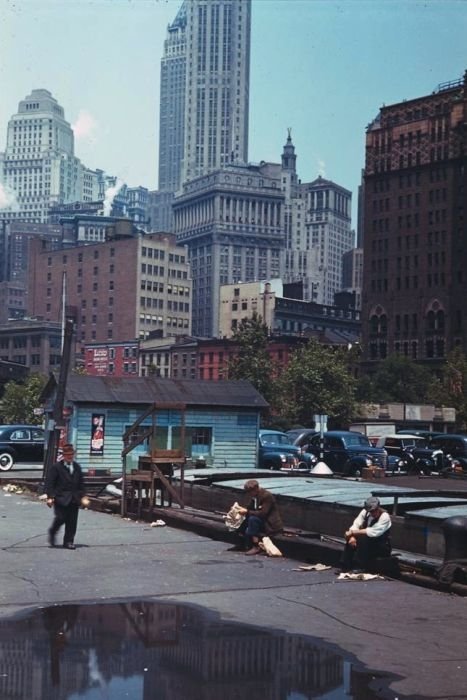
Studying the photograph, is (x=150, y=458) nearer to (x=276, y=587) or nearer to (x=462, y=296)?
(x=276, y=587)

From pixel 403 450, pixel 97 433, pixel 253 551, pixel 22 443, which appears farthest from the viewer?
pixel 403 450

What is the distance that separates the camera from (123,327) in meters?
191

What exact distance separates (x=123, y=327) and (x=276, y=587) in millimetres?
176362

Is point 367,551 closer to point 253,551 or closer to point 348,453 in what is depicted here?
point 253,551

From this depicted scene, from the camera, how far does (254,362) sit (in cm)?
9156

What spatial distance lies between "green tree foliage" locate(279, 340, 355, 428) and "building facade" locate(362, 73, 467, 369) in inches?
2435

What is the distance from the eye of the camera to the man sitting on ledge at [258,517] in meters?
19.0

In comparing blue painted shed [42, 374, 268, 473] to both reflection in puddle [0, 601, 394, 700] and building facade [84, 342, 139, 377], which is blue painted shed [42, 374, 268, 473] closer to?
reflection in puddle [0, 601, 394, 700]

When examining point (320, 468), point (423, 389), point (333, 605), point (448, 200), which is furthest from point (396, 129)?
point (333, 605)

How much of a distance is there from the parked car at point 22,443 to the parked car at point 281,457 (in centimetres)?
937

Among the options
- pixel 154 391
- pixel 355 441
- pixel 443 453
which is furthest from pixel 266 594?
pixel 443 453

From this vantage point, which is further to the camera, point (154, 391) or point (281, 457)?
point (281, 457)

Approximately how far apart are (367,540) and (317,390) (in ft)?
239

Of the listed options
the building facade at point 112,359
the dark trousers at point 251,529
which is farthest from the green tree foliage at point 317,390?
the building facade at point 112,359
